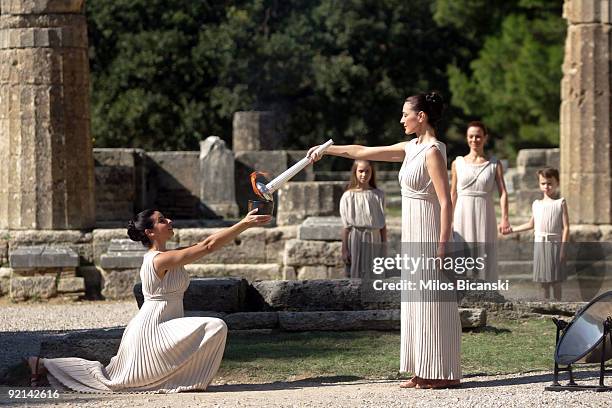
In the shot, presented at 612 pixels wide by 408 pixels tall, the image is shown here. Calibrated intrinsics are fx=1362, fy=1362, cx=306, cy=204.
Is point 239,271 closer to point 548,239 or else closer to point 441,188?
point 548,239

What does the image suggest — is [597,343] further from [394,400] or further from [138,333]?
[138,333]

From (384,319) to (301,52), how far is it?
90.5ft

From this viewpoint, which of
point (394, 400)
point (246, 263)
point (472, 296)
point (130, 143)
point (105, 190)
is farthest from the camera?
point (130, 143)

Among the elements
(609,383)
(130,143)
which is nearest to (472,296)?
(609,383)

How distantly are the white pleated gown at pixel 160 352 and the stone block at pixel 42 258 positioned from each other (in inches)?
227

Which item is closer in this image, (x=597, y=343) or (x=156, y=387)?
(x=597, y=343)

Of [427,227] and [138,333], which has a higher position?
[427,227]

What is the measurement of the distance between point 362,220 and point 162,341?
4.41m

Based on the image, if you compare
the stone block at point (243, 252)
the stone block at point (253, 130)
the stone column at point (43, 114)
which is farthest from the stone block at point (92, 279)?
the stone block at point (253, 130)

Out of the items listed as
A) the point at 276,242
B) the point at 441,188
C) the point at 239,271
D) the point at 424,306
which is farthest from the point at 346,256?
the point at 441,188

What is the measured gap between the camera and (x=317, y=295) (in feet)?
35.4

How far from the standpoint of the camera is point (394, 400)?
752 centimetres

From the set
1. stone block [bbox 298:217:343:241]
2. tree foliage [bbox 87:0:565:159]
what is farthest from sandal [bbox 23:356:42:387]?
tree foliage [bbox 87:0:565:159]

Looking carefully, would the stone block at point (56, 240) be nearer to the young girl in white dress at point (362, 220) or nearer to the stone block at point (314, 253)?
the stone block at point (314, 253)
